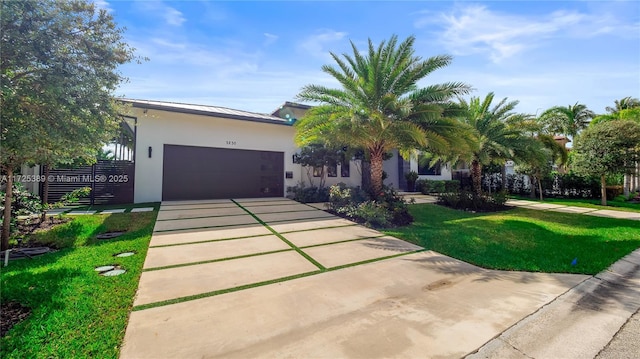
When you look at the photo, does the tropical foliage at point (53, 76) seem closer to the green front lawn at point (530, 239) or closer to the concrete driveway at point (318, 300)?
the concrete driveway at point (318, 300)

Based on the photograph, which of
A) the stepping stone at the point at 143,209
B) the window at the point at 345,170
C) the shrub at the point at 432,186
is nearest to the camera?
the stepping stone at the point at 143,209

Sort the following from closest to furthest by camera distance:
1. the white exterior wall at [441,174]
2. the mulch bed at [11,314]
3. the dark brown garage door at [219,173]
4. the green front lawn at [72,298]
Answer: the green front lawn at [72,298], the mulch bed at [11,314], the dark brown garage door at [219,173], the white exterior wall at [441,174]

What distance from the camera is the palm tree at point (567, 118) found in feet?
73.4

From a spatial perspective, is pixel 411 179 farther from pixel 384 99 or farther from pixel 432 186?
pixel 384 99

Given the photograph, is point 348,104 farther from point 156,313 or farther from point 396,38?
point 156,313

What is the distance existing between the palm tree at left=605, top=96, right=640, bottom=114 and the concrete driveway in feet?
108

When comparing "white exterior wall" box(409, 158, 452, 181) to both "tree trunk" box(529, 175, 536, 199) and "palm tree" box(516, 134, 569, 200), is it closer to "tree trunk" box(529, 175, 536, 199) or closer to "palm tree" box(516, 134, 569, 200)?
"palm tree" box(516, 134, 569, 200)

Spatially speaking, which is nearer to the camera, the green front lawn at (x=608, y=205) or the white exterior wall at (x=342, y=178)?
the green front lawn at (x=608, y=205)

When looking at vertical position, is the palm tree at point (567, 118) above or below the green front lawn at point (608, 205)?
above

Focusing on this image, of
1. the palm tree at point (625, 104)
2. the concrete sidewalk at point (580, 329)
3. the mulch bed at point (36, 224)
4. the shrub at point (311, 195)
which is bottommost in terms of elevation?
the concrete sidewalk at point (580, 329)

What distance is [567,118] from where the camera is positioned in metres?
23.4

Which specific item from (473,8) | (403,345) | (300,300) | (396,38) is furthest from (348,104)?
(403,345)

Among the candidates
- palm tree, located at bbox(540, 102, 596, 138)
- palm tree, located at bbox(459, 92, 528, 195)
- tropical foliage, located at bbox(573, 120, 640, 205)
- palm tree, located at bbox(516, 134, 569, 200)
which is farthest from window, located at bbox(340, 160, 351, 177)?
palm tree, located at bbox(540, 102, 596, 138)

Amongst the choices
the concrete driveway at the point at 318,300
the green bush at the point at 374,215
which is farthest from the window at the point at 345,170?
the concrete driveway at the point at 318,300
